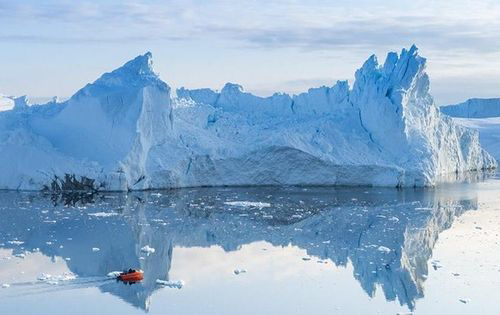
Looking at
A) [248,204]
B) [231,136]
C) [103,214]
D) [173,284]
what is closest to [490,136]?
[231,136]

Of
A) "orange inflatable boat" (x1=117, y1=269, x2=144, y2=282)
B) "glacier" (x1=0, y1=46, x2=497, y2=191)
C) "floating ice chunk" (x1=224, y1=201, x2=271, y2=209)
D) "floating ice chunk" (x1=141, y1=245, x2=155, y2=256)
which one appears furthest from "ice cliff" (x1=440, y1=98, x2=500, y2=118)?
"orange inflatable boat" (x1=117, y1=269, x2=144, y2=282)

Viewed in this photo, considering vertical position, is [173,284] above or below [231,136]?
below

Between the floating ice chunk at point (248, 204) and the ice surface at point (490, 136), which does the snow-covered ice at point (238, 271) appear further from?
the ice surface at point (490, 136)

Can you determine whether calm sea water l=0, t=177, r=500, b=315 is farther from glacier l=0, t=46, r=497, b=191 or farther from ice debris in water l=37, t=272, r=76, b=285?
glacier l=0, t=46, r=497, b=191

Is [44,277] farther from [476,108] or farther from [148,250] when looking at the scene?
[476,108]

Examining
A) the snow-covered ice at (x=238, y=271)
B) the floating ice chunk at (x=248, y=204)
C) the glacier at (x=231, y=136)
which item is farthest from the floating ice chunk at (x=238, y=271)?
the glacier at (x=231, y=136)

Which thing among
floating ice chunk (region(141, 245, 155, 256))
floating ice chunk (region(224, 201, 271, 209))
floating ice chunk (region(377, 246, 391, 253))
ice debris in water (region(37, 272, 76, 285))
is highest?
ice debris in water (region(37, 272, 76, 285))

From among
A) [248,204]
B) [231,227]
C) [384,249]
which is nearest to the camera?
[384,249]
